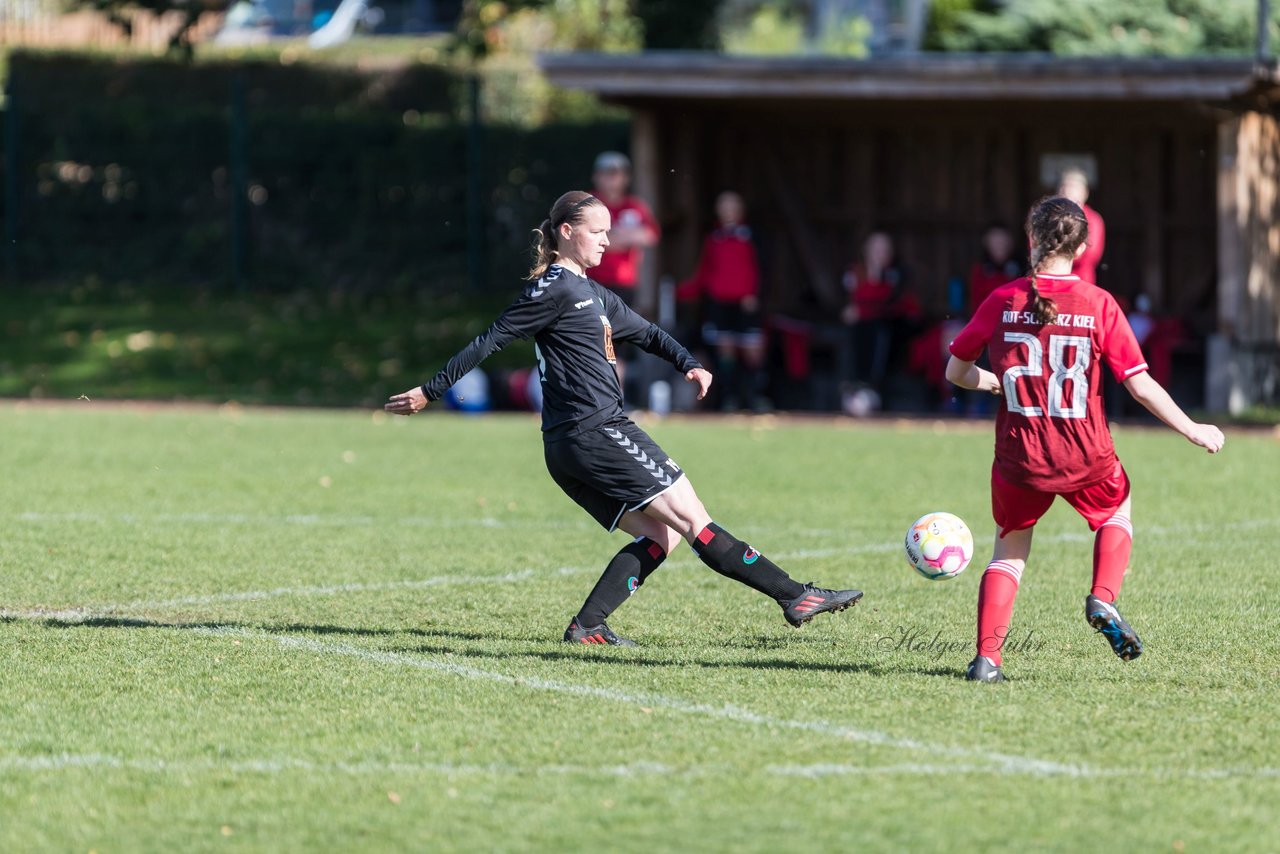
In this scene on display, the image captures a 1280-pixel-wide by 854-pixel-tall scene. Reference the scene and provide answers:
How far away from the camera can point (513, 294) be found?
24.7 metres

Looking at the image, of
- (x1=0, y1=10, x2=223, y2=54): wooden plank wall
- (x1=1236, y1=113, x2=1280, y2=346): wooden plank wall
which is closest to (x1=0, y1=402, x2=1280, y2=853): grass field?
(x1=1236, y1=113, x2=1280, y2=346): wooden plank wall

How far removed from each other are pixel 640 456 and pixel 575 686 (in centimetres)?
96

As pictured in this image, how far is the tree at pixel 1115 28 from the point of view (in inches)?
911

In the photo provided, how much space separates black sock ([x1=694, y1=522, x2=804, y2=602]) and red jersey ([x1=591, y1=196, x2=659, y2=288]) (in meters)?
9.84

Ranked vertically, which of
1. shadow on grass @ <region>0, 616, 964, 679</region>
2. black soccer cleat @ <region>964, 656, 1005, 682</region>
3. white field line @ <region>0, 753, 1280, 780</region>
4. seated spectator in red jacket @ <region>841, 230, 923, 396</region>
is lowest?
seated spectator in red jacket @ <region>841, 230, 923, 396</region>

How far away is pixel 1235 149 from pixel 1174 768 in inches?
517

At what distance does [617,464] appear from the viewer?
22.5ft

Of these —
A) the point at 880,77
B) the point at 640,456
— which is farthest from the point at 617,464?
the point at 880,77

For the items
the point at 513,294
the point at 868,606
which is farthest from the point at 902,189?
the point at 868,606

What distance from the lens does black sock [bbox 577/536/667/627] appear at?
23.4 ft

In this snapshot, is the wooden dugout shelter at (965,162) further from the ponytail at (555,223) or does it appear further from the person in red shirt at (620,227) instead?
the ponytail at (555,223)

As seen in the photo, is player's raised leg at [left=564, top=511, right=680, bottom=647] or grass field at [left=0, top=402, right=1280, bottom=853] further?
player's raised leg at [left=564, top=511, right=680, bottom=647]

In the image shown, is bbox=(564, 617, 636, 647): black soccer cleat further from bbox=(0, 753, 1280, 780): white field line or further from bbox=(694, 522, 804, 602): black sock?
bbox=(0, 753, 1280, 780): white field line

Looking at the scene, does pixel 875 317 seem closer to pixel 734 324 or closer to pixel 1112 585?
pixel 734 324
